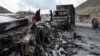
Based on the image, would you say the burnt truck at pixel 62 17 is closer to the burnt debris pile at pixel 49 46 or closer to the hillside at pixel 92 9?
the burnt debris pile at pixel 49 46

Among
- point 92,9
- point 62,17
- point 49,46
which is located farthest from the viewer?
point 92,9

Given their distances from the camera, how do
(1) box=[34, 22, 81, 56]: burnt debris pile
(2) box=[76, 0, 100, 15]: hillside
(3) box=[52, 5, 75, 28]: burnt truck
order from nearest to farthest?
(1) box=[34, 22, 81, 56]: burnt debris pile, (3) box=[52, 5, 75, 28]: burnt truck, (2) box=[76, 0, 100, 15]: hillside

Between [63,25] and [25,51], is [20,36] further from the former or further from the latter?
[63,25]

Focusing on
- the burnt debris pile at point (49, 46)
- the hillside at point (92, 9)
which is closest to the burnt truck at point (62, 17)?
the burnt debris pile at point (49, 46)

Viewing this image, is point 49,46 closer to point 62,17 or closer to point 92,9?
point 62,17

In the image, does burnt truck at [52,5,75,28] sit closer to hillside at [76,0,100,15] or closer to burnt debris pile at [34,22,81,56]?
burnt debris pile at [34,22,81,56]

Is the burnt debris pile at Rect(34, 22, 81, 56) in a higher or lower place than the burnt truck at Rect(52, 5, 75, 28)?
lower

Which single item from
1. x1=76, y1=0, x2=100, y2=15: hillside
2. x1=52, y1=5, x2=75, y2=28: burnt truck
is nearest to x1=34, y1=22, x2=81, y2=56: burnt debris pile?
x1=52, y1=5, x2=75, y2=28: burnt truck

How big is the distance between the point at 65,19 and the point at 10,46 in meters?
14.9

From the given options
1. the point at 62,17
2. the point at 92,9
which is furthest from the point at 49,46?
the point at 92,9

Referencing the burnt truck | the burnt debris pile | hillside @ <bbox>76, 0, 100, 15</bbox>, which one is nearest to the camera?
the burnt debris pile

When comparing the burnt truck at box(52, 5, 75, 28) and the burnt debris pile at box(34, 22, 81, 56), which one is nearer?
the burnt debris pile at box(34, 22, 81, 56)

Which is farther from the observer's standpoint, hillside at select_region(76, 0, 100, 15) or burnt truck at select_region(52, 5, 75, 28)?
hillside at select_region(76, 0, 100, 15)

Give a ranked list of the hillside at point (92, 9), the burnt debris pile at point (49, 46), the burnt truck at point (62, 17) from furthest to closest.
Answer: the hillside at point (92, 9) → the burnt truck at point (62, 17) → the burnt debris pile at point (49, 46)
